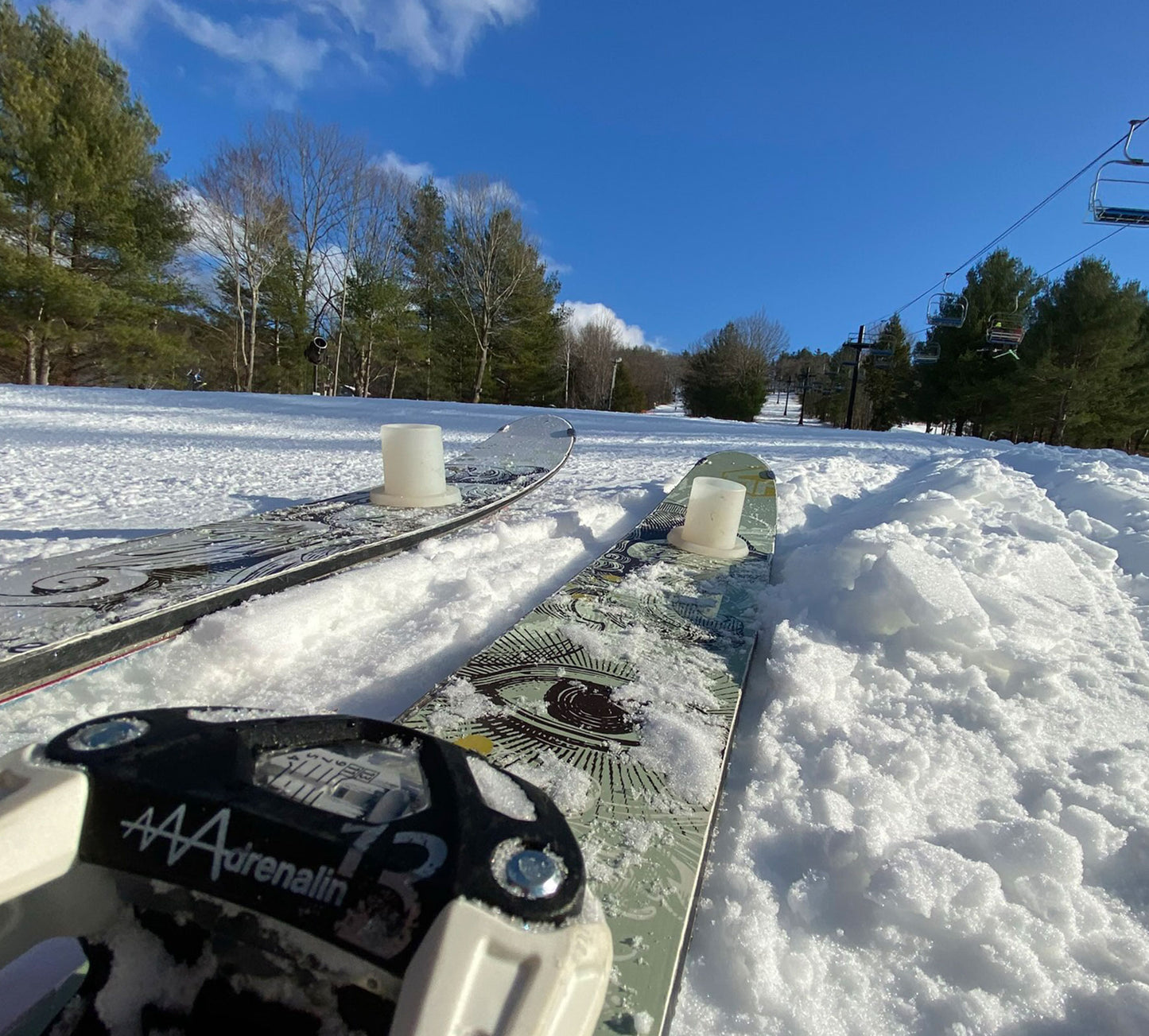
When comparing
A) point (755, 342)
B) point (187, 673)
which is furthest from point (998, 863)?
point (755, 342)

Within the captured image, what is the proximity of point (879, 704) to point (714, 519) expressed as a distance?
1092mm

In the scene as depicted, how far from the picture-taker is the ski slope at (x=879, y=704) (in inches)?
31.8

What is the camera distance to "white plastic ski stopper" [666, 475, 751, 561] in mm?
2334

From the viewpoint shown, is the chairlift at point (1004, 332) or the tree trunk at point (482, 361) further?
the tree trunk at point (482, 361)

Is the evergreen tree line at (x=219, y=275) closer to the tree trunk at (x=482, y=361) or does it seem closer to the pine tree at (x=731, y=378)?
the tree trunk at (x=482, y=361)

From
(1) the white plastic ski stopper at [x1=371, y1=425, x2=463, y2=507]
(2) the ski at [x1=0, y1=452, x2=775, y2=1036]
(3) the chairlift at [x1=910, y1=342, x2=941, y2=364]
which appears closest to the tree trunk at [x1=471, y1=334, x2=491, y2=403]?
(3) the chairlift at [x1=910, y1=342, x2=941, y2=364]

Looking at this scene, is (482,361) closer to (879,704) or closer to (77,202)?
(77,202)

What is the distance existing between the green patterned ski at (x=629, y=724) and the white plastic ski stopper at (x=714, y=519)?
1.05 feet

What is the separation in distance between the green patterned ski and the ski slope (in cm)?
9

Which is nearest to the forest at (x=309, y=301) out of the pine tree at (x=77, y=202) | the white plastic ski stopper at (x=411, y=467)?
the pine tree at (x=77, y=202)

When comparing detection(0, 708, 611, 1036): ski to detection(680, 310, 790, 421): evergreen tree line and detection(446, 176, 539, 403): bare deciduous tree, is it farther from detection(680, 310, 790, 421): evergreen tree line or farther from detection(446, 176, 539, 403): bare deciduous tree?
detection(680, 310, 790, 421): evergreen tree line

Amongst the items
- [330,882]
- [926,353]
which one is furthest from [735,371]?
[330,882]

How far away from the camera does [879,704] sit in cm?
135

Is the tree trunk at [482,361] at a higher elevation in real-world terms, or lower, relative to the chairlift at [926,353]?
lower
